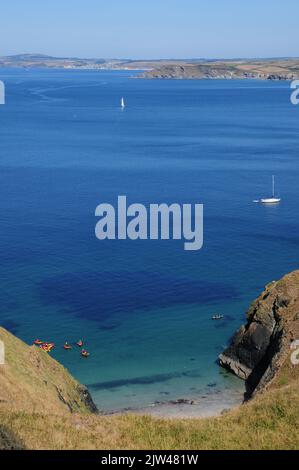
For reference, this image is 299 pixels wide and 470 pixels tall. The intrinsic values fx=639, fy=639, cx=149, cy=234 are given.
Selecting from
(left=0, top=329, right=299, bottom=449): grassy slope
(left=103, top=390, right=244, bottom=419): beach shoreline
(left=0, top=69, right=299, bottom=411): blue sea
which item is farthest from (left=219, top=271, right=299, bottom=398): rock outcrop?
(left=0, top=329, right=299, bottom=449): grassy slope

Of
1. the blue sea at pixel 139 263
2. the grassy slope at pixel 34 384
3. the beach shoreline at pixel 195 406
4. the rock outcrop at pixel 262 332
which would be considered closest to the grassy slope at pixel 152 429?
the grassy slope at pixel 34 384

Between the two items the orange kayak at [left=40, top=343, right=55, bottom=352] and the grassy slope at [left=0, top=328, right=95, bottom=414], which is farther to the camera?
the orange kayak at [left=40, top=343, right=55, bottom=352]

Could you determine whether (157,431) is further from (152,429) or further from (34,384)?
(34,384)

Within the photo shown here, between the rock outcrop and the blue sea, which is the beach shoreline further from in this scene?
the rock outcrop

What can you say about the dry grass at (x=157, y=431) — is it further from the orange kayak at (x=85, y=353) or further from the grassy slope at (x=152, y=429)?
the orange kayak at (x=85, y=353)

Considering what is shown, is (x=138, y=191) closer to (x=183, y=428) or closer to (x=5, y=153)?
(x=5, y=153)

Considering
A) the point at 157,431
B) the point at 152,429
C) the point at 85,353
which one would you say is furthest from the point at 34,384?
the point at 85,353
